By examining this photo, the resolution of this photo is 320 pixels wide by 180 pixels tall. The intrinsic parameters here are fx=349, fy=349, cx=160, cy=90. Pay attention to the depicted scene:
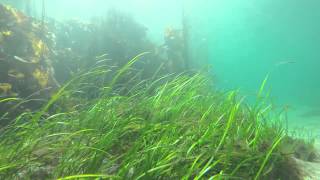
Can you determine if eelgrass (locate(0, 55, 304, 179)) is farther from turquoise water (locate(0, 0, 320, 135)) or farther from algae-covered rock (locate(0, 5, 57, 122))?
turquoise water (locate(0, 0, 320, 135))

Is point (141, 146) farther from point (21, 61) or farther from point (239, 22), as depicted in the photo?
point (239, 22)

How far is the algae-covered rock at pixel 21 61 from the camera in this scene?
541 centimetres

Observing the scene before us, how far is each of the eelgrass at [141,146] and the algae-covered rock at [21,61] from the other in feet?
5.87

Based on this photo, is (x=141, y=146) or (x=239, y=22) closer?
(x=141, y=146)

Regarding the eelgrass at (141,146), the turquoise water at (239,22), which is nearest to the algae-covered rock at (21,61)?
the eelgrass at (141,146)

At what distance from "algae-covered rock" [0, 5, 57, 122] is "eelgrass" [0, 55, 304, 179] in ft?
5.87

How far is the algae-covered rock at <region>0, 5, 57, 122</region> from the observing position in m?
5.41

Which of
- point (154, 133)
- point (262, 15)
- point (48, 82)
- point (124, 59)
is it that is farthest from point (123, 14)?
point (262, 15)

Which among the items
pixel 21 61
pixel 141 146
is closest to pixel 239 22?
pixel 21 61

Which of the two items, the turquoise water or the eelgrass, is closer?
the eelgrass

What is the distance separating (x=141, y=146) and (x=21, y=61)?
346cm

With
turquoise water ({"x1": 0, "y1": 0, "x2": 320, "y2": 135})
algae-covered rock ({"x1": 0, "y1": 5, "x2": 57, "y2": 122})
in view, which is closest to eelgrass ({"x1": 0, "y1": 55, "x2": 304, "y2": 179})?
algae-covered rock ({"x1": 0, "y1": 5, "x2": 57, "y2": 122})

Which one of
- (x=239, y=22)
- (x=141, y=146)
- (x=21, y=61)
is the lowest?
(x=141, y=146)

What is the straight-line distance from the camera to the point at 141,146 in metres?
3.08
